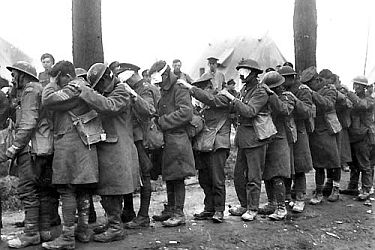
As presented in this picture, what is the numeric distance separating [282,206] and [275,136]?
1.00 metres

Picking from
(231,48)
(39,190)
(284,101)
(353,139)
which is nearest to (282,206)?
(284,101)

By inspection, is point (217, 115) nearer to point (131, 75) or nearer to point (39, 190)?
point (131, 75)

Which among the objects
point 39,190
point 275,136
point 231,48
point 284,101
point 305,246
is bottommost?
point 305,246

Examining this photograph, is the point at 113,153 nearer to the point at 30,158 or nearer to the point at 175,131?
the point at 30,158

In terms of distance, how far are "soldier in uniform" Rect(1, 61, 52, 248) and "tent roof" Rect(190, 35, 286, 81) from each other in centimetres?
1352

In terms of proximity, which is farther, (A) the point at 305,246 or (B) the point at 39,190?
(A) the point at 305,246

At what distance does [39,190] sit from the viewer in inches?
220

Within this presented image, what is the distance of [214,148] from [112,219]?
176 cm

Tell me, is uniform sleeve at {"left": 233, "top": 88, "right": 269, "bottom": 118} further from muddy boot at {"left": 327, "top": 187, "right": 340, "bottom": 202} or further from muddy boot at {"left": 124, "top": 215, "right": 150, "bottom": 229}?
muddy boot at {"left": 327, "top": 187, "right": 340, "bottom": 202}

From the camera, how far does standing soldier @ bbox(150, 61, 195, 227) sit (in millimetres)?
6273

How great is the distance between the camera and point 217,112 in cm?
680

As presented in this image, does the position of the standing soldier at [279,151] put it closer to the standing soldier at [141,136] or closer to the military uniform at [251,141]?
the military uniform at [251,141]

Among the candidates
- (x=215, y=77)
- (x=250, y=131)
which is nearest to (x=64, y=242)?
(x=250, y=131)

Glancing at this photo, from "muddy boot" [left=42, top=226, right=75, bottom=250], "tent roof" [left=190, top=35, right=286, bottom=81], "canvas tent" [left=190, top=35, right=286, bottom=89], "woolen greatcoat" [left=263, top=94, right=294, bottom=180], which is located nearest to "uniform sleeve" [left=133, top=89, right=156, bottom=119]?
"muddy boot" [left=42, top=226, right=75, bottom=250]
